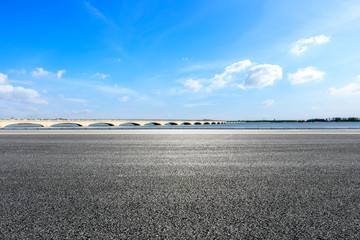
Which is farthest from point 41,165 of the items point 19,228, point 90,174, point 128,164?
point 19,228

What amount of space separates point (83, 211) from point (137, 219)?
32.9 inches

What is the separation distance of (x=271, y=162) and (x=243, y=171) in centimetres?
159

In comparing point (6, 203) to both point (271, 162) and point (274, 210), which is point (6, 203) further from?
point (271, 162)

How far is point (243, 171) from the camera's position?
478 centimetres

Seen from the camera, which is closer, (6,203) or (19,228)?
(19,228)

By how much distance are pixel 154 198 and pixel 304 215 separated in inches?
83.9

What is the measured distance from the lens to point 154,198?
122 inches

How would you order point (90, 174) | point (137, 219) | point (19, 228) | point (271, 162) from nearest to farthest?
point (19, 228)
point (137, 219)
point (90, 174)
point (271, 162)

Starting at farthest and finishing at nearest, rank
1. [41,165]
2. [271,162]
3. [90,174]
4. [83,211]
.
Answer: [271,162] → [41,165] → [90,174] → [83,211]

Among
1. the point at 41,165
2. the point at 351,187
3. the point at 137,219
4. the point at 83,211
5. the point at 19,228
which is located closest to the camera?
the point at 19,228

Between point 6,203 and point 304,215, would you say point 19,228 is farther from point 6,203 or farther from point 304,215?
point 304,215

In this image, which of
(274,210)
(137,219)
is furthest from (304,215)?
(137,219)

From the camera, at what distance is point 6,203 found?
295cm

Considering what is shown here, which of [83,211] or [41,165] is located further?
[41,165]
